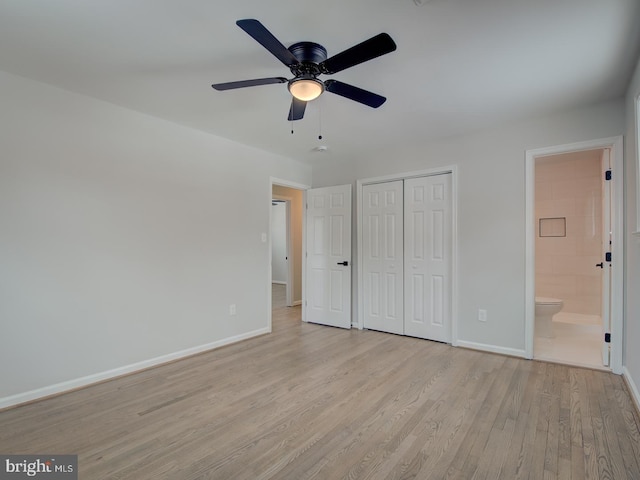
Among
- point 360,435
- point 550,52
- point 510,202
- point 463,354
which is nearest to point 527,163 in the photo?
point 510,202

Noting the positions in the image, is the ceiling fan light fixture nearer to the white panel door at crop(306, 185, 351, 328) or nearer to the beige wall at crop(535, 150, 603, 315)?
the white panel door at crop(306, 185, 351, 328)

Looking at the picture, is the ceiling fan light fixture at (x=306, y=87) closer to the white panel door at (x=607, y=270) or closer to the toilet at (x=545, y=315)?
the white panel door at (x=607, y=270)

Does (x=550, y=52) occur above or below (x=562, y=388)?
above

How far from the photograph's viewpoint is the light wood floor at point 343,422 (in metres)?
1.78

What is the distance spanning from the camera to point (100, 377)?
287cm

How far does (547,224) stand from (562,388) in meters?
3.32

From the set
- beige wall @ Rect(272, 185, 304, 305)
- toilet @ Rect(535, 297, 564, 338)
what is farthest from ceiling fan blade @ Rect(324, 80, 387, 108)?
beige wall @ Rect(272, 185, 304, 305)

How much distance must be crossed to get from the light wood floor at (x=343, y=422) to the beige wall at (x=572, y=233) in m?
2.41

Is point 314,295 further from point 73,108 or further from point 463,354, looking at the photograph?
point 73,108

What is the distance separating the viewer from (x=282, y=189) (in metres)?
6.20

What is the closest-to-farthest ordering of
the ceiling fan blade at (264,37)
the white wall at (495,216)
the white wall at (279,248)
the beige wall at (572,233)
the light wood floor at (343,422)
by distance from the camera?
1. the ceiling fan blade at (264,37)
2. the light wood floor at (343,422)
3. the white wall at (495,216)
4. the beige wall at (572,233)
5. the white wall at (279,248)

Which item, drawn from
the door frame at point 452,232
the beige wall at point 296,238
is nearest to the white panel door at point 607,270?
the door frame at point 452,232

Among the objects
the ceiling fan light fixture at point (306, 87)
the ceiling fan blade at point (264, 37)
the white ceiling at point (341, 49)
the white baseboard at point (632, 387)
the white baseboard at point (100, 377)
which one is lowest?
the white baseboard at point (100, 377)

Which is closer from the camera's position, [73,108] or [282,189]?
[73,108]
